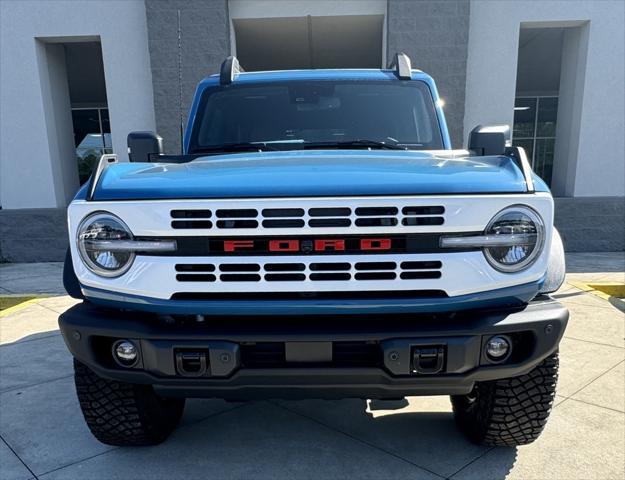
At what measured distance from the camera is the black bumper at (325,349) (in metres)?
1.84

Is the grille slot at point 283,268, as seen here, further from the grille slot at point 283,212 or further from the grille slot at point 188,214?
the grille slot at point 188,214

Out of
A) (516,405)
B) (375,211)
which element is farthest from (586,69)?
(375,211)

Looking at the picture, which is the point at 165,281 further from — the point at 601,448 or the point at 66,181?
the point at 66,181

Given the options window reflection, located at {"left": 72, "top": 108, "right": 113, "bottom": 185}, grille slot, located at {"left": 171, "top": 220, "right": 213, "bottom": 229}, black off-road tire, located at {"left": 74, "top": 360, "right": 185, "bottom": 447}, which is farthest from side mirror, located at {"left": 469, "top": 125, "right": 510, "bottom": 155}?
window reflection, located at {"left": 72, "top": 108, "right": 113, "bottom": 185}

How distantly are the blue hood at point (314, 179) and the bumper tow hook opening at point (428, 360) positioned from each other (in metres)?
0.62

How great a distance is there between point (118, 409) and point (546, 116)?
60.5ft

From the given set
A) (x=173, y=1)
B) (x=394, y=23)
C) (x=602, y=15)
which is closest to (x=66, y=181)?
(x=173, y=1)

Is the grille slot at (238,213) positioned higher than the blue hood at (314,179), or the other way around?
the blue hood at (314,179)

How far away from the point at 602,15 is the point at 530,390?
27.5ft

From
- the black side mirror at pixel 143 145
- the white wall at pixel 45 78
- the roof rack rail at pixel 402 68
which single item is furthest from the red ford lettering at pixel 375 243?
the white wall at pixel 45 78

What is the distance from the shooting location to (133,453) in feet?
8.57

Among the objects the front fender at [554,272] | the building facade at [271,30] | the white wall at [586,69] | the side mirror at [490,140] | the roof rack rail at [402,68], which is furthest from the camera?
the white wall at [586,69]

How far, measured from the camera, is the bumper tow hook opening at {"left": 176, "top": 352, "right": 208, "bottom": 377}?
1.87 meters

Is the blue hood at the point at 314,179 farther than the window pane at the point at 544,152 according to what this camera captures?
No
